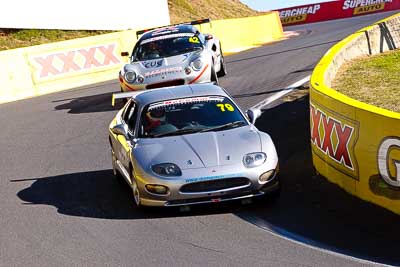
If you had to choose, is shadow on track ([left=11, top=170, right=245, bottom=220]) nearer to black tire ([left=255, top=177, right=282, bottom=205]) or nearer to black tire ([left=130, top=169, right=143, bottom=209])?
black tire ([left=130, top=169, right=143, bottom=209])

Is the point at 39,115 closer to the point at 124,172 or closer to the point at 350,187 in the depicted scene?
the point at 124,172

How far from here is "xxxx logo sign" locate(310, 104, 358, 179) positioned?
27.5ft

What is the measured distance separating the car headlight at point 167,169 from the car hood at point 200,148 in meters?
0.05

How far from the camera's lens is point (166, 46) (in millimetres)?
16859

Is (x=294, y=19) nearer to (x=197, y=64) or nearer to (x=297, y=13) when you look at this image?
(x=297, y=13)

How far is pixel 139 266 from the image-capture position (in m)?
6.73

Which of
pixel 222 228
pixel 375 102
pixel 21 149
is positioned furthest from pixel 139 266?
pixel 375 102

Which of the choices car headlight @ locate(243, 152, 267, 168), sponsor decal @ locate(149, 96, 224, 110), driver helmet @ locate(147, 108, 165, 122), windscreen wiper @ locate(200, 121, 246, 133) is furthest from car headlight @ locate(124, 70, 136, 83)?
car headlight @ locate(243, 152, 267, 168)

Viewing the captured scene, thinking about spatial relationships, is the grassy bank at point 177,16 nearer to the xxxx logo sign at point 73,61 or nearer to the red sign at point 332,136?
the xxxx logo sign at point 73,61

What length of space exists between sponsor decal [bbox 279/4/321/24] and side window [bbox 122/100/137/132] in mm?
42121

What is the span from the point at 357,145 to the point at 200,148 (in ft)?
5.58

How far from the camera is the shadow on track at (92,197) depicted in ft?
27.7

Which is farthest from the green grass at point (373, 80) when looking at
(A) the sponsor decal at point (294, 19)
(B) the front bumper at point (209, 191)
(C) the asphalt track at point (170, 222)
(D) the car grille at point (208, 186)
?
(A) the sponsor decal at point (294, 19)

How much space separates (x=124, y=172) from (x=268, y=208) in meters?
1.99
